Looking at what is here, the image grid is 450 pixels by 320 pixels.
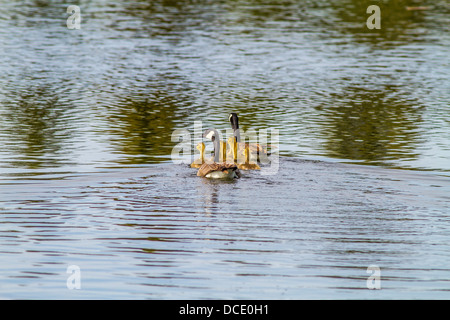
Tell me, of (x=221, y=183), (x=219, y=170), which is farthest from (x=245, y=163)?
(x=221, y=183)

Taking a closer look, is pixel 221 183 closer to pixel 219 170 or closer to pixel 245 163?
pixel 219 170

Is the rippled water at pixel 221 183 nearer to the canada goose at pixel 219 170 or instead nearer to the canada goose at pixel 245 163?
the canada goose at pixel 219 170

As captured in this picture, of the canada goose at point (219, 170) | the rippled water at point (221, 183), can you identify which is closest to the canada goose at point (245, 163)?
the rippled water at point (221, 183)

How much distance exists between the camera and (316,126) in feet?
70.6

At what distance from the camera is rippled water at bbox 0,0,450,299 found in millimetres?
10633

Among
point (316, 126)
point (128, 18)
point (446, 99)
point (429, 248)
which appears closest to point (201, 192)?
point (429, 248)

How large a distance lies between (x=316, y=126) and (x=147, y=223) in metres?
9.81

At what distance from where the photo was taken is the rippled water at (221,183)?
1063cm

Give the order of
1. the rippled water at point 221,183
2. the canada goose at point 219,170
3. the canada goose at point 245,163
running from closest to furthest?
the rippled water at point 221,183 → the canada goose at point 219,170 → the canada goose at point 245,163

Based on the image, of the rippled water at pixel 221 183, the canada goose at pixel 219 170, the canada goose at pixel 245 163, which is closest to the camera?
the rippled water at pixel 221 183

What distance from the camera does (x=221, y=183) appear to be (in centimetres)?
1538

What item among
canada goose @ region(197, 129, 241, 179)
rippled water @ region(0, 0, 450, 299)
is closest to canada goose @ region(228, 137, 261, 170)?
rippled water @ region(0, 0, 450, 299)

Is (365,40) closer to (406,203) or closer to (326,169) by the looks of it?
(326,169)
